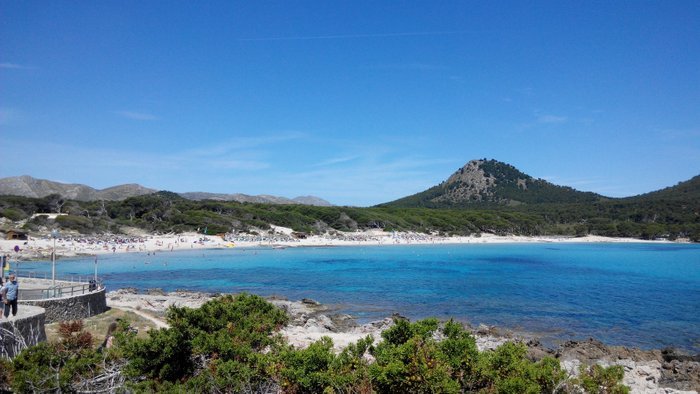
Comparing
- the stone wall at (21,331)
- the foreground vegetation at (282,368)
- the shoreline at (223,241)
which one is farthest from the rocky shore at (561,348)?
the shoreline at (223,241)

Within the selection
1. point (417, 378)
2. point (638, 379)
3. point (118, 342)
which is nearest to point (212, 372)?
point (118, 342)

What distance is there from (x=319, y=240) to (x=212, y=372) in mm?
81479

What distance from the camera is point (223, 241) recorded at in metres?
77.6

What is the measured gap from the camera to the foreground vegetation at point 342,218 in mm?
80250

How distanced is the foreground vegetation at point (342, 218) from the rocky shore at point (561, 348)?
5769cm

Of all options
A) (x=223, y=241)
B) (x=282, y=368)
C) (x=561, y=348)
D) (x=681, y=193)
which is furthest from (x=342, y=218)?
(x=681, y=193)

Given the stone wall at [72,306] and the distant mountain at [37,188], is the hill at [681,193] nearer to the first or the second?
the stone wall at [72,306]

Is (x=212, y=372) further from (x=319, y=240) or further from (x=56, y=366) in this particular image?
(x=319, y=240)

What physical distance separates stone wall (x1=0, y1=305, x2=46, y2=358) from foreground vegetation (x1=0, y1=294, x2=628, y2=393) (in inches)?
89.8

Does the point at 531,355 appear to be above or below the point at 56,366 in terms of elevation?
below

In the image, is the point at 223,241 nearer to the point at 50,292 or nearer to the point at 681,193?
the point at 50,292

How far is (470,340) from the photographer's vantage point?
975 centimetres

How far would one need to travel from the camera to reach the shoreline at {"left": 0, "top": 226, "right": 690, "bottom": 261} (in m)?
53.2

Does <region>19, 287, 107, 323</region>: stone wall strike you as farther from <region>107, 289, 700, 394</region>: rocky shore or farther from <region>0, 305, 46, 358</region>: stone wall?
<region>107, 289, 700, 394</region>: rocky shore
